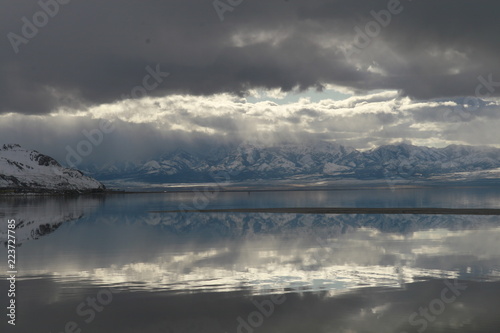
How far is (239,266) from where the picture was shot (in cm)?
3900

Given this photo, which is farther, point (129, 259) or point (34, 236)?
point (34, 236)

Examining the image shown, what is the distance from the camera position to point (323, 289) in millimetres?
30078

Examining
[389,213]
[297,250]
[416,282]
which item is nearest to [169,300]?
[416,282]

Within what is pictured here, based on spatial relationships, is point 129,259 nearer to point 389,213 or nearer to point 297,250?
point 297,250

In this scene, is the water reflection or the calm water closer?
the calm water

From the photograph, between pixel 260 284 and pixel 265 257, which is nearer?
pixel 260 284

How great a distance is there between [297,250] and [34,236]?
1403 inches

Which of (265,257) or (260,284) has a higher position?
(260,284)

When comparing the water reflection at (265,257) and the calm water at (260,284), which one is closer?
the calm water at (260,284)

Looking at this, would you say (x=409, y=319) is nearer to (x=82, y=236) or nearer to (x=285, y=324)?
(x=285, y=324)

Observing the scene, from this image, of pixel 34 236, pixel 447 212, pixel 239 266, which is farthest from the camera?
pixel 447 212

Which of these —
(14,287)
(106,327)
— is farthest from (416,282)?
(14,287)

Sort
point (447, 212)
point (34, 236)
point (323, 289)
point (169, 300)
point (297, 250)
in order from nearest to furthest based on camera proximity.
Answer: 1. point (169, 300)
2. point (323, 289)
3. point (297, 250)
4. point (34, 236)
5. point (447, 212)

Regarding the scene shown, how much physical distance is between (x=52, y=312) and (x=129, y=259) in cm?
1818
